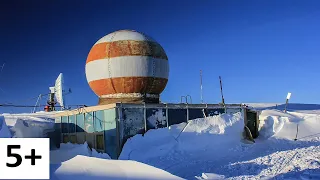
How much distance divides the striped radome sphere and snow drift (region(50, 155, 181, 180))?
33.0ft

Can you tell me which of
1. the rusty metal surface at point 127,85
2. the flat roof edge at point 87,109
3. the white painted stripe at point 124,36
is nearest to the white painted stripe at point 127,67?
the rusty metal surface at point 127,85

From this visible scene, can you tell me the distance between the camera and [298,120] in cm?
2527

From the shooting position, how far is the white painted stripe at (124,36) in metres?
22.5

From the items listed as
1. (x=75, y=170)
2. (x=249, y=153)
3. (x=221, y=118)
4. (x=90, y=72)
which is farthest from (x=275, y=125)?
(x=75, y=170)

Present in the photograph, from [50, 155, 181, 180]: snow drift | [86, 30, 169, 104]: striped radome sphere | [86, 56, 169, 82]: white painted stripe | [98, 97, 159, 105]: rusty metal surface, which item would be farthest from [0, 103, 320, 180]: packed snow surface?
[86, 56, 169, 82]: white painted stripe

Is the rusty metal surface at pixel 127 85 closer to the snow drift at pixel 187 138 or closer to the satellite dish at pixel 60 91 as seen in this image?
the snow drift at pixel 187 138

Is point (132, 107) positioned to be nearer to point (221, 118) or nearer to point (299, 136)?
point (221, 118)

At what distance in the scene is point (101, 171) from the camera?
11047mm

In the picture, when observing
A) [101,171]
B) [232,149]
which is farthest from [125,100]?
[101,171]

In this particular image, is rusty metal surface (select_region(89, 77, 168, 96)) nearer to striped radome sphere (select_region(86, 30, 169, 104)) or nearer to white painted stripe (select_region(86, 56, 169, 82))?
striped radome sphere (select_region(86, 30, 169, 104))

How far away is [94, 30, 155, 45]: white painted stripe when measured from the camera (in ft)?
73.8

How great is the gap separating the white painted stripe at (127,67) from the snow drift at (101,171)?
10.0m

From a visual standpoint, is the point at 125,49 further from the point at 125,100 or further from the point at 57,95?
the point at 57,95

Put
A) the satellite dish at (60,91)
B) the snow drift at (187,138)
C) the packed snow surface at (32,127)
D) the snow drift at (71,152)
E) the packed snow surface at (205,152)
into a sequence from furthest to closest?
the satellite dish at (60,91) → the packed snow surface at (32,127) → the snow drift at (71,152) → the snow drift at (187,138) → the packed snow surface at (205,152)
